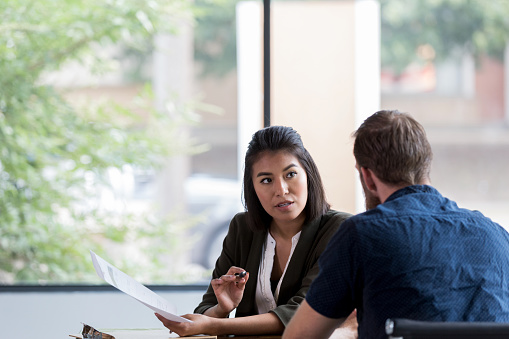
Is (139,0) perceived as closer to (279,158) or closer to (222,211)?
(222,211)

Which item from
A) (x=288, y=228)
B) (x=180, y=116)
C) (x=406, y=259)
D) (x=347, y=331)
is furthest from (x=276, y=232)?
(x=180, y=116)

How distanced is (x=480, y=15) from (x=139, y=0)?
2.71m

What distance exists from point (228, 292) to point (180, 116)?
303cm

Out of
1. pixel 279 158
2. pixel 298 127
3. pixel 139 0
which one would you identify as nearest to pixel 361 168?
pixel 279 158

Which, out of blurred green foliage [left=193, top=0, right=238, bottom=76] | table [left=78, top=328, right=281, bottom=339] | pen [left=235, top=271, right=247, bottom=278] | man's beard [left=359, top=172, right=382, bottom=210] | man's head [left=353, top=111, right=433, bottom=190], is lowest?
table [left=78, top=328, right=281, bottom=339]

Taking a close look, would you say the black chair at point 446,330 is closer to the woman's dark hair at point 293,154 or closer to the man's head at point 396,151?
the man's head at point 396,151

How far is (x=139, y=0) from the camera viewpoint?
445 centimetres

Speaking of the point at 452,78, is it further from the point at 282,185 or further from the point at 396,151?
the point at 396,151

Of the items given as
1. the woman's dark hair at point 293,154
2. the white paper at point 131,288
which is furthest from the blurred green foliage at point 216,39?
the white paper at point 131,288

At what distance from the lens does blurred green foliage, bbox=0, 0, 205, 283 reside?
435 centimetres

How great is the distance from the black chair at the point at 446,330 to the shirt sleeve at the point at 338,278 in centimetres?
19

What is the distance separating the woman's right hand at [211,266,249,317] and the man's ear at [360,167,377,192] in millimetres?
540

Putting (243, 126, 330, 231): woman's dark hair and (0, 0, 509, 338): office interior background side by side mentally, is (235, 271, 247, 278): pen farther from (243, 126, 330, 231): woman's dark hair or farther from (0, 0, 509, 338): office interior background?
(0, 0, 509, 338): office interior background

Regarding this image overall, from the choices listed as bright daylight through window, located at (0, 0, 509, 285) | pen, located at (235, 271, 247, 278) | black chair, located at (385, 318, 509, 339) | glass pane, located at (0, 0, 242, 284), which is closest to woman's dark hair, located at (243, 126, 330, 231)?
pen, located at (235, 271, 247, 278)
